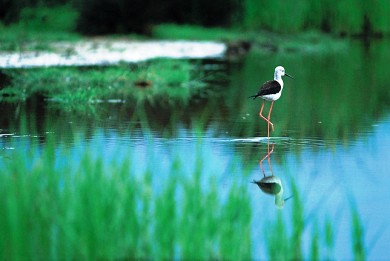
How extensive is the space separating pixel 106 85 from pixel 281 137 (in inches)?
241

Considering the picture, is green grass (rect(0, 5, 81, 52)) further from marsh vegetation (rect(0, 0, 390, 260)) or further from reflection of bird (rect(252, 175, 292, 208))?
reflection of bird (rect(252, 175, 292, 208))

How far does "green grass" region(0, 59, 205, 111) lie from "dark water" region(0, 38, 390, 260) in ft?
1.13

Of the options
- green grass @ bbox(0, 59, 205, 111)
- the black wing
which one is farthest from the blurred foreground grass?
green grass @ bbox(0, 59, 205, 111)

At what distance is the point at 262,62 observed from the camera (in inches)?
969

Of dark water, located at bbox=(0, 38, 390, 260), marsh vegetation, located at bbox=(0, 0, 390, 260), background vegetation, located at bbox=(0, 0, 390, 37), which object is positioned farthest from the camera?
background vegetation, located at bbox=(0, 0, 390, 37)

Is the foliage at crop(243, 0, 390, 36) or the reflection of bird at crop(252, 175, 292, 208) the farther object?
the foliage at crop(243, 0, 390, 36)

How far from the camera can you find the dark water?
21.6 ft

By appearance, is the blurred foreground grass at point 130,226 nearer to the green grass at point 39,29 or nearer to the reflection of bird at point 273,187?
the reflection of bird at point 273,187

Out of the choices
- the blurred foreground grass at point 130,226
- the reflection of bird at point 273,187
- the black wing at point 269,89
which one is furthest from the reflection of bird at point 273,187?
the black wing at point 269,89

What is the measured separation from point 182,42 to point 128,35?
68.2 inches

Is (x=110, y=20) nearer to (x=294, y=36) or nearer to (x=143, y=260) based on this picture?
(x=294, y=36)

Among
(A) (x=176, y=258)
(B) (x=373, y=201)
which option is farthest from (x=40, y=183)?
(B) (x=373, y=201)

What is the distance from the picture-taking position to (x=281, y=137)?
10195 mm

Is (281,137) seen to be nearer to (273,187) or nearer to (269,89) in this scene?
(269,89)
